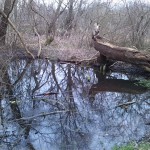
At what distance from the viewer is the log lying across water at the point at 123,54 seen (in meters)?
12.5

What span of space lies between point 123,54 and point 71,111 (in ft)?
16.3

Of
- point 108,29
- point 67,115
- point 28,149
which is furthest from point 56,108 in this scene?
point 108,29

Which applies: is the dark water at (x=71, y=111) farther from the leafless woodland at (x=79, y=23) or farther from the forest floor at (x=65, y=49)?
the leafless woodland at (x=79, y=23)

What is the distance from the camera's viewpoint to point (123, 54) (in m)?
13.0

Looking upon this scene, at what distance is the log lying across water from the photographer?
12461 mm

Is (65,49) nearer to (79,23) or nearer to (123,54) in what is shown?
(79,23)

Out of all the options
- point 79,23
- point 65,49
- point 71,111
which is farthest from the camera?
point 79,23

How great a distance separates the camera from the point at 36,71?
48.4 ft

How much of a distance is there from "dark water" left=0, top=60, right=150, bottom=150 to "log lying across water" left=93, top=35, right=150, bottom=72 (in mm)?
857

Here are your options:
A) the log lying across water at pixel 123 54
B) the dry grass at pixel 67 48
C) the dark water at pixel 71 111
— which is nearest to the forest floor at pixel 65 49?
the dry grass at pixel 67 48

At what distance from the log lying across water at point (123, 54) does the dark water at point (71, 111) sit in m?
0.86

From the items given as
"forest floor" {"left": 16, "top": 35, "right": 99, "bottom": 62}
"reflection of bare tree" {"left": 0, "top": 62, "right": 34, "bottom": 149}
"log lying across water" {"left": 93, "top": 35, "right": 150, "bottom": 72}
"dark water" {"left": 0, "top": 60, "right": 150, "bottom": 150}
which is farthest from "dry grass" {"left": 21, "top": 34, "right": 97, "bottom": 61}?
"reflection of bare tree" {"left": 0, "top": 62, "right": 34, "bottom": 149}

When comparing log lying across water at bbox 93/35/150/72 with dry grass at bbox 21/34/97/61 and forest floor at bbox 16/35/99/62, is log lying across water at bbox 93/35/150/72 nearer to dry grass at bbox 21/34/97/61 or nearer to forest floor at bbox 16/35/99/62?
forest floor at bbox 16/35/99/62

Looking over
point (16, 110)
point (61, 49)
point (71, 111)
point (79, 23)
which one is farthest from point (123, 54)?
point (79, 23)
